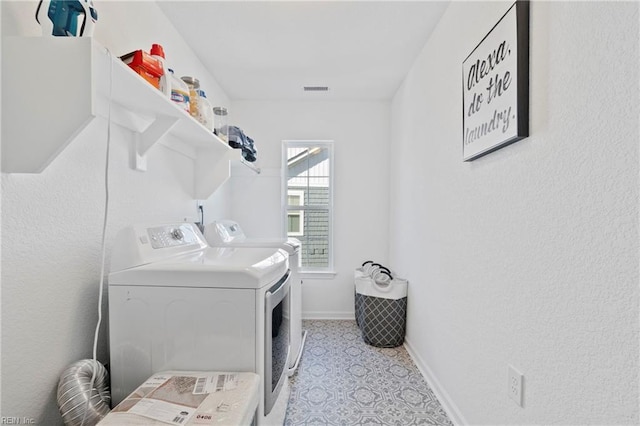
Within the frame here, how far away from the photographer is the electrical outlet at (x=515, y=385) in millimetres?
1198

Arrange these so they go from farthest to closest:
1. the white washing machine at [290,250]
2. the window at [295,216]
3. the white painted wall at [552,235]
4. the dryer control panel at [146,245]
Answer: the window at [295,216], the white washing machine at [290,250], the dryer control panel at [146,245], the white painted wall at [552,235]

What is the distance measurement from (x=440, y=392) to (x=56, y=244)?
212 cm

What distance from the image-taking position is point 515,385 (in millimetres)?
1225

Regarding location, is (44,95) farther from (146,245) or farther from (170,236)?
(170,236)

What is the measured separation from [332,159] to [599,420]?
2.99 meters

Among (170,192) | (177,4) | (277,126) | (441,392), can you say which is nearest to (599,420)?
(441,392)

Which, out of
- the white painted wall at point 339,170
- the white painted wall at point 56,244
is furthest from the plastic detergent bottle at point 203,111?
the white painted wall at point 339,170

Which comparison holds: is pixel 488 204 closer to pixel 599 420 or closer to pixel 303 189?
pixel 599 420

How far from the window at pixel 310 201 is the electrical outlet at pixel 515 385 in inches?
94.9

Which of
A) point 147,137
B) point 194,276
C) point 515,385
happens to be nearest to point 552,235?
point 515,385

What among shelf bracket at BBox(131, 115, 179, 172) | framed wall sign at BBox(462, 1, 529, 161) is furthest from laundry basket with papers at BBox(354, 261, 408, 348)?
shelf bracket at BBox(131, 115, 179, 172)

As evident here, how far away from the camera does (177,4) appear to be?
187 centimetres

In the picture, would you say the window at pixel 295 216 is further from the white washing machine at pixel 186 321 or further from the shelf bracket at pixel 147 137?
the white washing machine at pixel 186 321

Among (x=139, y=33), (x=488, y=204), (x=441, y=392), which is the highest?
(x=139, y=33)
